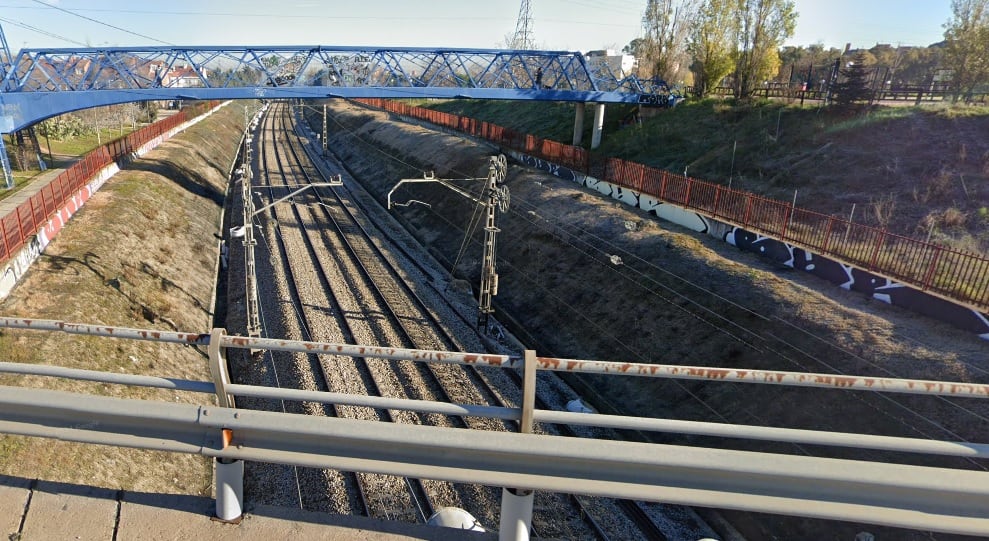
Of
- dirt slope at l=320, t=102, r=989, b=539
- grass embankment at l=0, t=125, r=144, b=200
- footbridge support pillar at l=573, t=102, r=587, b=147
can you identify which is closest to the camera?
dirt slope at l=320, t=102, r=989, b=539

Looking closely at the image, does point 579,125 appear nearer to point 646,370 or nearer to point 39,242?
point 39,242

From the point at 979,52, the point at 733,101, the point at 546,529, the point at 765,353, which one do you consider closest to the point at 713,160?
the point at 733,101

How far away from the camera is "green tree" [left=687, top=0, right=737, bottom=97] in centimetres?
4156

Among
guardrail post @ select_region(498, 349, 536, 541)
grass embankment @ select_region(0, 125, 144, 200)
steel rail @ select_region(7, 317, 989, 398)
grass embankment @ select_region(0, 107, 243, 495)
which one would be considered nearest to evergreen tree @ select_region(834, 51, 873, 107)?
steel rail @ select_region(7, 317, 989, 398)

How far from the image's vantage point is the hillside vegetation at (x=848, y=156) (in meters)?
23.6

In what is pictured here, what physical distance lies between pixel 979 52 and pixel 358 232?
39.8 metres

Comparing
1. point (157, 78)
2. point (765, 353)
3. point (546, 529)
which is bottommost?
point (546, 529)

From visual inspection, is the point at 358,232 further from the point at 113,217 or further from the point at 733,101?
the point at 733,101

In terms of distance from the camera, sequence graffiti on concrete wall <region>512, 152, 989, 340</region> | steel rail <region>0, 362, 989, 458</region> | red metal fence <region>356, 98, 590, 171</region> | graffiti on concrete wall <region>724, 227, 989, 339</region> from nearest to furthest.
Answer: steel rail <region>0, 362, 989, 458</region> < graffiti on concrete wall <region>724, 227, 989, 339</region> < graffiti on concrete wall <region>512, 152, 989, 340</region> < red metal fence <region>356, 98, 590, 171</region>

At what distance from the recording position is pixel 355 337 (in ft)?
70.6

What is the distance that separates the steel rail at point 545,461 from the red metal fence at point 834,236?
16464mm

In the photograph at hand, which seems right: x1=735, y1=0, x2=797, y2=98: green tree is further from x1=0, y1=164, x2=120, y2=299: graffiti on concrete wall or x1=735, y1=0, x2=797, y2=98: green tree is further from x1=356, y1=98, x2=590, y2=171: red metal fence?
x1=0, y1=164, x2=120, y2=299: graffiti on concrete wall

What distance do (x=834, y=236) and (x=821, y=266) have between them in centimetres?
119

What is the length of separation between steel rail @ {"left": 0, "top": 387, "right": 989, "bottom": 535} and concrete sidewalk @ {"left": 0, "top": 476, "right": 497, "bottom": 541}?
20.0 inches
